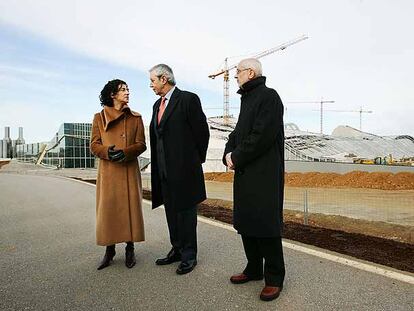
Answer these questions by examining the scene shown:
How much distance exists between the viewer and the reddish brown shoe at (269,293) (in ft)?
9.87

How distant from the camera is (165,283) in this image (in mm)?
3438

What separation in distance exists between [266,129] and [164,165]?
1306 millimetres

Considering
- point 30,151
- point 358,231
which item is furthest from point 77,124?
point 358,231

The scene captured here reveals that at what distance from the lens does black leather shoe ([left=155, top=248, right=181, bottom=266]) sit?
13.3 feet

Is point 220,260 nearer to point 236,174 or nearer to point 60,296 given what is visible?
point 236,174

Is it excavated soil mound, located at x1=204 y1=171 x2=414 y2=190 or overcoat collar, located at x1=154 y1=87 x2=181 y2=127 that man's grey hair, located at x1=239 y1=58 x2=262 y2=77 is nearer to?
overcoat collar, located at x1=154 y1=87 x2=181 y2=127

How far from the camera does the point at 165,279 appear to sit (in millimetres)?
3549

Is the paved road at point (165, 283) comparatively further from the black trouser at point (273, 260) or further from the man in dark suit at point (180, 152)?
the man in dark suit at point (180, 152)

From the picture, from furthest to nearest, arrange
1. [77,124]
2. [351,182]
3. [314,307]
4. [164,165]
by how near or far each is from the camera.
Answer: [77,124]
[351,182]
[164,165]
[314,307]

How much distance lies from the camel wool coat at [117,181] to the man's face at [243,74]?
1.39 metres

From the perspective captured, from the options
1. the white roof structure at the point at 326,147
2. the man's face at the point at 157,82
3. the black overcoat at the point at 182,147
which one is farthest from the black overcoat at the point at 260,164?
the white roof structure at the point at 326,147

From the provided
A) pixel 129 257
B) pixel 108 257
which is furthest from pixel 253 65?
pixel 108 257

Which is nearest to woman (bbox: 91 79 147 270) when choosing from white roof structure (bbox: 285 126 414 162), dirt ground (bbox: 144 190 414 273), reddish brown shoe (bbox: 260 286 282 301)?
reddish brown shoe (bbox: 260 286 282 301)

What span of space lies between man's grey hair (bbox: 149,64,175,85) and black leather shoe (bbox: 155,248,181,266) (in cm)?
183
